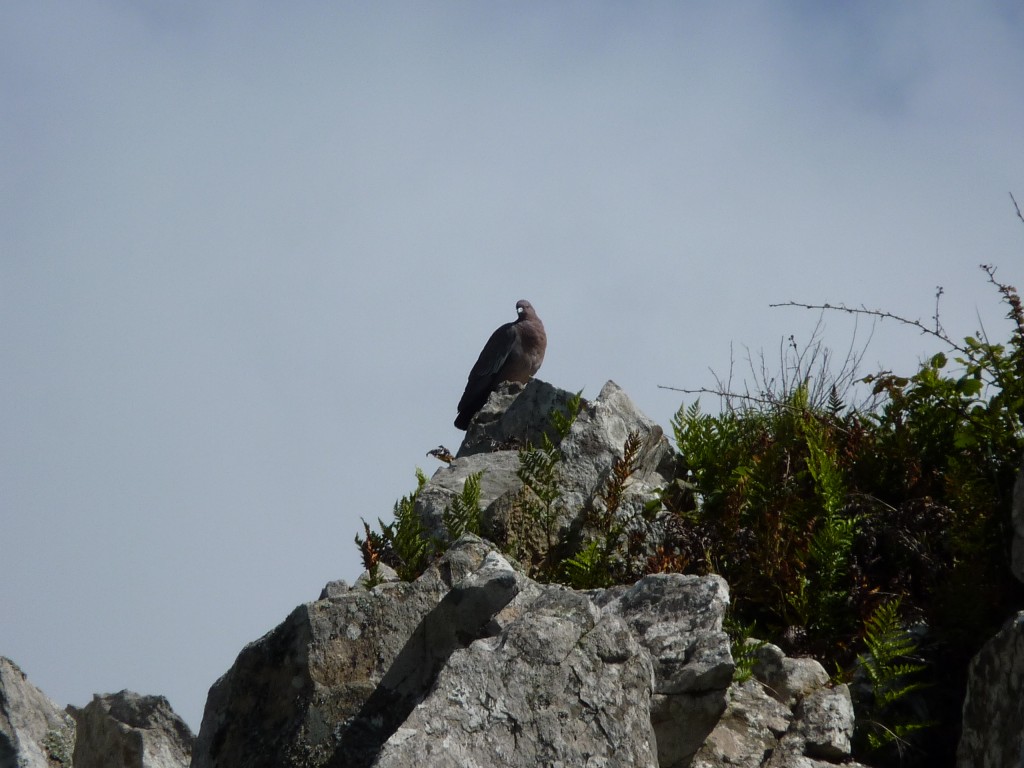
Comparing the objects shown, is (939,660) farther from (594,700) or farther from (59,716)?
(59,716)

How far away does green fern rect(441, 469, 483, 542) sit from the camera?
6418mm

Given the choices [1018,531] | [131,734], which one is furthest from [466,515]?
[1018,531]

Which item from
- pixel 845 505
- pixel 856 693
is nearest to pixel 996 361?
pixel 845 505

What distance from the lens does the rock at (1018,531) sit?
501cm

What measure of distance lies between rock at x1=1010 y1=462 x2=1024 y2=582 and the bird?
29.9 feet

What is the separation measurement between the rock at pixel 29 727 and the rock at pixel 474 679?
4.74 feet

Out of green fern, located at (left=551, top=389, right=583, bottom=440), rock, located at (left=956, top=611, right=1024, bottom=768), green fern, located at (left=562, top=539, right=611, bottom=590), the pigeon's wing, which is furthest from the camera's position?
the pigeon's wing

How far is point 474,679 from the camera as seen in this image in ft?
12.5

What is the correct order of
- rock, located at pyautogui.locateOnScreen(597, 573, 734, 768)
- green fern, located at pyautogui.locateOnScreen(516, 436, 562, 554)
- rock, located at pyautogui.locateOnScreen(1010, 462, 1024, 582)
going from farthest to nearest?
green fern, located at pyautogui.locateOnScreen(516, 436, 562, 554)
rock, located at pyautogui.locateOnScreen(1010, 462, 1024, 582)
rock, located at pyautogui.locateOnScreen(597, 573, 734, 768)

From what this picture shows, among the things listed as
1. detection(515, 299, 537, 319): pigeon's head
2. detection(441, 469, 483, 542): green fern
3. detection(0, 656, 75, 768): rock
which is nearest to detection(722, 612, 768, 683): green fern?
detection(441, 469, 483, 542): green fern

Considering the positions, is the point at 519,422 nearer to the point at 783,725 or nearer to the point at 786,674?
the point at 786,674

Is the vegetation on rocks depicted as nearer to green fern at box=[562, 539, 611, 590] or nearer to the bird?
green fern at box=[562, 539, 611, 590]

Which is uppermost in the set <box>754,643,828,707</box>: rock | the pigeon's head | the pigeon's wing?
the pigeon's head

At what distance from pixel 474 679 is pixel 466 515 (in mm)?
2674
